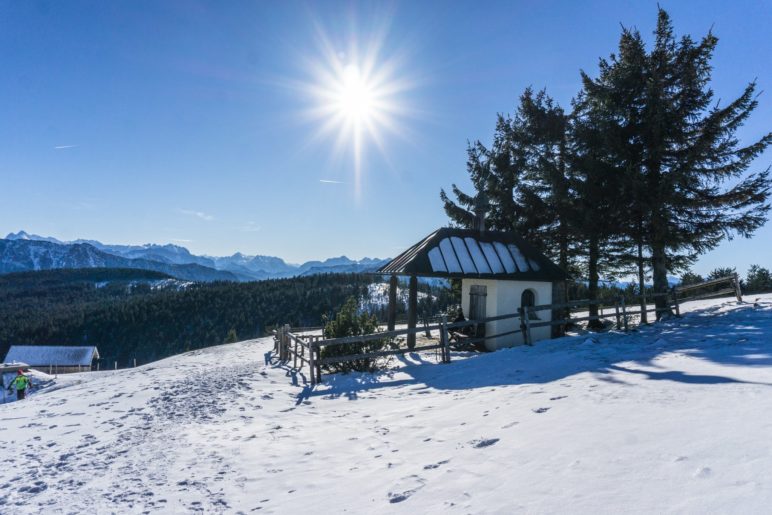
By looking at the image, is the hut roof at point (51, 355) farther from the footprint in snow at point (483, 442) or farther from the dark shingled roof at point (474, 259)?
the footprint in snow at point (483, 442)

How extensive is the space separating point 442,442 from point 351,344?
806 cm

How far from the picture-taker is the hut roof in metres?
70.6

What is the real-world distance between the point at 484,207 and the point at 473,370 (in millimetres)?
9450

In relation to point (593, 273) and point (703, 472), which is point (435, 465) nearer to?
point (703, 472)

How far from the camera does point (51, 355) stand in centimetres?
7194

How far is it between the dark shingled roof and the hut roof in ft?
257

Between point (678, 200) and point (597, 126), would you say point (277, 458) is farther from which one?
point (597, 126)

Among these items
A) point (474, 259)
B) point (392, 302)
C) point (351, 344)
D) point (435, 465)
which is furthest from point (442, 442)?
point (392, 302)

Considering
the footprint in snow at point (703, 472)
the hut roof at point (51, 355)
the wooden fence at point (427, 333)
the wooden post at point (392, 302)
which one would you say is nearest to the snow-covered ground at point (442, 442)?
the footprint in snow at point (703, 472)

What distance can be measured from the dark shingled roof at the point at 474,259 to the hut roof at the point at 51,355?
78397mm

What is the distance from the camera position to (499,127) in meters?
23.7

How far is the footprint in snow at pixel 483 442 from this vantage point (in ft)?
17.4

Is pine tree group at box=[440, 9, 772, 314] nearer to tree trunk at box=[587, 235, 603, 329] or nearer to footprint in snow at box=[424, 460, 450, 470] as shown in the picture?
tree trunk at box=[587, 235, 603, 329]

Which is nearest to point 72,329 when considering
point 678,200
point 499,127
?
point 499,127
